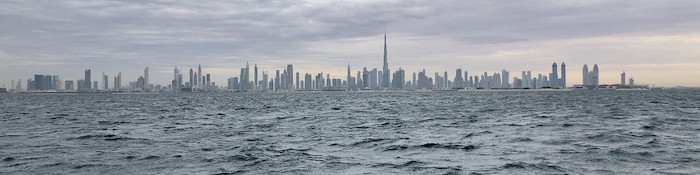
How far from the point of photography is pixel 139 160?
26.2 m

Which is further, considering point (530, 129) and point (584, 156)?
point (530, 129)

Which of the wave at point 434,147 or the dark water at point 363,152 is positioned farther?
the wave at point 434,147

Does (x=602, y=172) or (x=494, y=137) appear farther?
(x=494, y=137)

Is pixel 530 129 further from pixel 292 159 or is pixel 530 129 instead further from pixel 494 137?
pixel 292 159

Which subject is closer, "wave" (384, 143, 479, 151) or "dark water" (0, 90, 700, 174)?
"dark water" (0, 90, 700, 174)

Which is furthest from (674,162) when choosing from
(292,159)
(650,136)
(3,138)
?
(3,138)

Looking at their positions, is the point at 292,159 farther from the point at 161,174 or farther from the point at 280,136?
the point at 280,136

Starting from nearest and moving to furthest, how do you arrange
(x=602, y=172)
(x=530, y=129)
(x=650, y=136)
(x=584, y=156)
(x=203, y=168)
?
1. (x=602, y=172)
2. (x=203, y=168)
3. (x=584, y=156)
4. (x=650, y=136)
5. (x=530, y=129)

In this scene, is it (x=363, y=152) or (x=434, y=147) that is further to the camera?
(x=434, y=147)

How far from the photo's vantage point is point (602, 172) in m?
21.9

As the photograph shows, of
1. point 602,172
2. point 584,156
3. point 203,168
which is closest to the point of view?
point 602,172

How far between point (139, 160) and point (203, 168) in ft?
13.8

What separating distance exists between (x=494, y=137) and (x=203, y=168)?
19.1 meters

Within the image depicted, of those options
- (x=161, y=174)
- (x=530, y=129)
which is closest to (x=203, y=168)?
(x=161, y=174)
